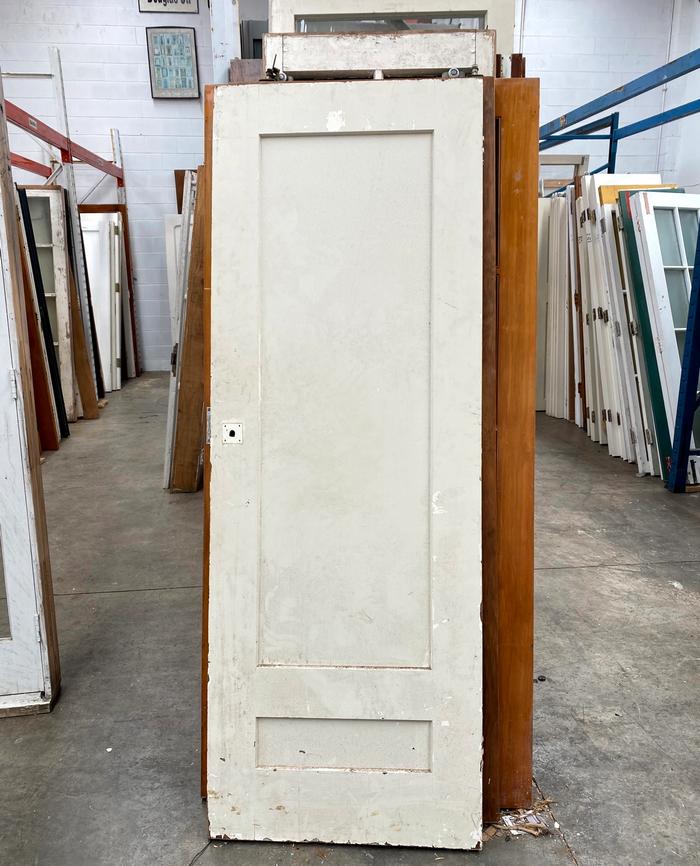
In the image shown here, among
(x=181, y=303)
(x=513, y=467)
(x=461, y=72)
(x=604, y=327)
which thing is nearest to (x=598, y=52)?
(x=604, y=327)

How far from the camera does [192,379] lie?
4.25 metres

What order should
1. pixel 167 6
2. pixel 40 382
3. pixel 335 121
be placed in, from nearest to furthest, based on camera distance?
1. pixel 335 121
2. pixel 40 382
3. pixel 167 6

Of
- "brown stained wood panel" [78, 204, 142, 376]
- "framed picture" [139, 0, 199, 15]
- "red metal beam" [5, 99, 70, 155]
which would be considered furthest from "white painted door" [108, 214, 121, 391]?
"framed picture" [139, 0, 199, 15]

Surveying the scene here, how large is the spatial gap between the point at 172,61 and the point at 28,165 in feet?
7.33

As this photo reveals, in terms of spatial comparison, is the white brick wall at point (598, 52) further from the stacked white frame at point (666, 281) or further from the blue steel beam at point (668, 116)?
the stacked white frame at point (666, 281)

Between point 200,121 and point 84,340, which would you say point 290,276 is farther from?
point 200,121

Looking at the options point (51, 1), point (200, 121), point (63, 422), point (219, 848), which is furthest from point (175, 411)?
point (51, 1)

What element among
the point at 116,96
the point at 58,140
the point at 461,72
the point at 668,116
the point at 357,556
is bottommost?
the point at 357,556

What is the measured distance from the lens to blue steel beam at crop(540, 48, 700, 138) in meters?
4.05

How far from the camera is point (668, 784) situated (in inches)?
77.1

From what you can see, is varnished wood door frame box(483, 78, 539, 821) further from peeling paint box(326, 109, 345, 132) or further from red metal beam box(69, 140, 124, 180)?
red metal beam box(69, 140, 124, 180)

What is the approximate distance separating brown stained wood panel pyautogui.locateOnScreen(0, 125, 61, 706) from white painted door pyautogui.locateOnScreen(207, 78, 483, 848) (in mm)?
856

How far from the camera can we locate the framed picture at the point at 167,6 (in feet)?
26.8

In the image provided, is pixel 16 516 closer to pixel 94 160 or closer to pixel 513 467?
pixel 513 467
